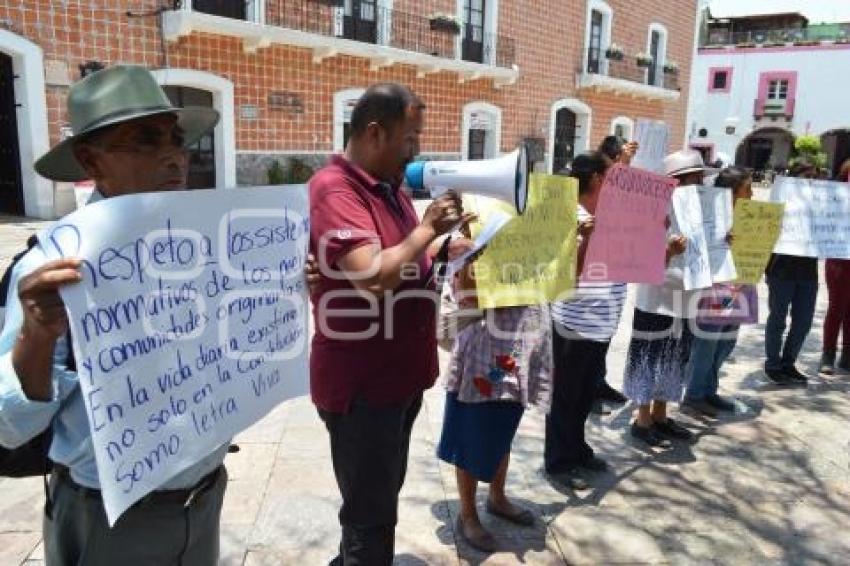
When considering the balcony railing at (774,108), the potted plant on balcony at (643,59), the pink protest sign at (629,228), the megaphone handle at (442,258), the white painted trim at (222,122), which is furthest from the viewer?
the balcony railing at (774,108)

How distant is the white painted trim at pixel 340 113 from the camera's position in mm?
14219

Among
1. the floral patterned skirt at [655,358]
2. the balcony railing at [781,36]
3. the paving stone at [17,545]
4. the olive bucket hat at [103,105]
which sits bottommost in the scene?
the paving stone at [17,545]

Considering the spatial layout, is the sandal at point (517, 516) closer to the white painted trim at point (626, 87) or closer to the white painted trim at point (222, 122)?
the white painted trim at point (222, 122)

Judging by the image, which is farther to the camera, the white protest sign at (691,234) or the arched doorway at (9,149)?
the arched doorway at (9,149)

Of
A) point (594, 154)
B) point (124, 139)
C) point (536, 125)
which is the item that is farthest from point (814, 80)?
point (124, 139)

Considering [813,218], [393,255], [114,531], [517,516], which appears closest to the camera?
[114,531]

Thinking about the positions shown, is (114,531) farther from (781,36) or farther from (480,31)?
(781,36)

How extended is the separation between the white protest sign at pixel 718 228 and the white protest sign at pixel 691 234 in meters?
0.07

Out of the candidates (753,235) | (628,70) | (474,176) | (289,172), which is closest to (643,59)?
(628,70)

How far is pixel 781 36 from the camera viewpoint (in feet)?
118

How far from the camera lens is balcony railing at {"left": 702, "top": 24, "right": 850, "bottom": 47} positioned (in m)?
34.3

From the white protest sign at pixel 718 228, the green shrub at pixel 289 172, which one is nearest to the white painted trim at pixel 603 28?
the green shrub at pixel 289 172

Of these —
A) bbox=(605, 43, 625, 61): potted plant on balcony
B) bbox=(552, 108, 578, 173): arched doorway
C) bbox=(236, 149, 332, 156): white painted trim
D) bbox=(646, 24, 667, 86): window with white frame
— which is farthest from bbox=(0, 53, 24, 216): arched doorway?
bbox=(646, 24, 667, 86): window with white frame

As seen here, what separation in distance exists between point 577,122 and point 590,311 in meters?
20.3
